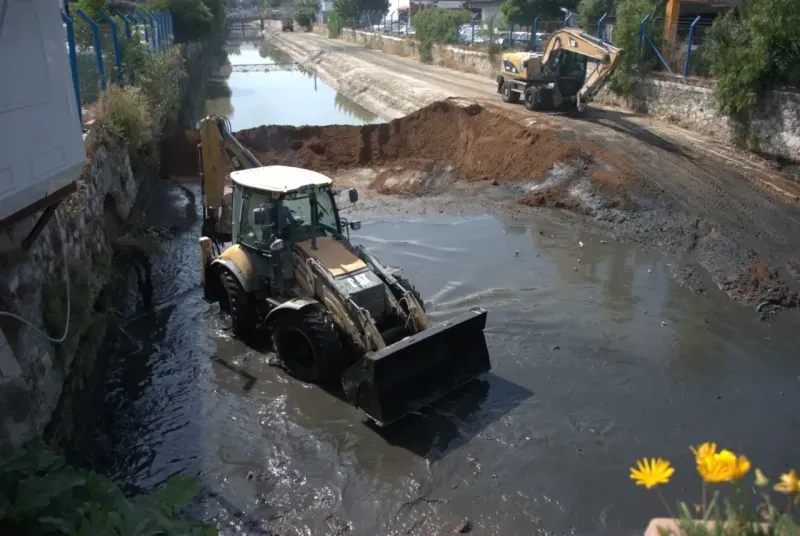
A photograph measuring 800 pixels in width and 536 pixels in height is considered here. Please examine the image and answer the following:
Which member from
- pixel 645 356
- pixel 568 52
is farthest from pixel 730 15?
pixel 645 356

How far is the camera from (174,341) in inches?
376

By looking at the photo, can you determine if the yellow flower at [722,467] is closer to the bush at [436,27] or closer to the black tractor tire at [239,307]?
the black tractor tire at [239,307]

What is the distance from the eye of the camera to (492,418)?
7.62 m

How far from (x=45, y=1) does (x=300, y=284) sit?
14.1 ft

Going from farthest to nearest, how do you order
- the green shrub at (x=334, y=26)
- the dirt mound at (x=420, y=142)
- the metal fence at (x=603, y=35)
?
the green shrub at (x=334, y=26), the metal fence at (x=603, y=35), the dirt mound at (x=420, y=142)

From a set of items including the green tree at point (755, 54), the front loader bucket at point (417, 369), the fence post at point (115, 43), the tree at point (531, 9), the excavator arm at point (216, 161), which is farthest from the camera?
the tree at point (531, 9)

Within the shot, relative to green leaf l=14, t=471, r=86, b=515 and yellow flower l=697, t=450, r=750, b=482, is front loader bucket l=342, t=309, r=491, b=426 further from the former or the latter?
yellow flower l=697, t=450, r=750, b=482

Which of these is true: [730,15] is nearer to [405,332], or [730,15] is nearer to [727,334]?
[727,334]

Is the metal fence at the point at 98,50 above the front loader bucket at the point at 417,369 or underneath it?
above

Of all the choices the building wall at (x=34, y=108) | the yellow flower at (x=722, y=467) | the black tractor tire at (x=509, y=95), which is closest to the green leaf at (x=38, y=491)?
the building wall at (x=34, y=108)

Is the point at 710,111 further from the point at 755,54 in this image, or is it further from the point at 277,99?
the point at 277,99

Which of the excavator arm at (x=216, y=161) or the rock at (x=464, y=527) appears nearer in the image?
the rock at (x=464, y=527)

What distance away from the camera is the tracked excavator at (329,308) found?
7.41 meters

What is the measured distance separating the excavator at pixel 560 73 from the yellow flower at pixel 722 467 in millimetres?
18310
